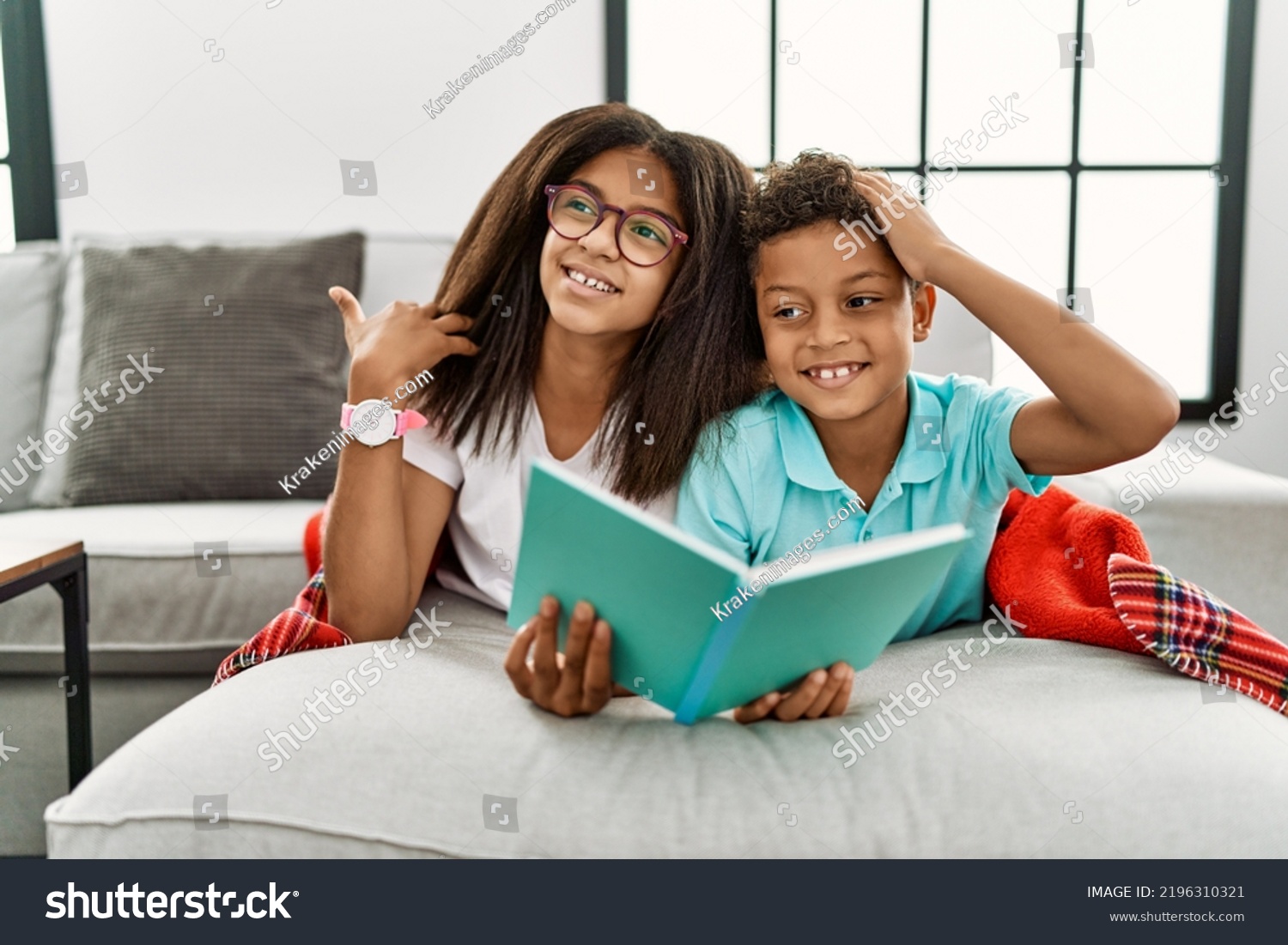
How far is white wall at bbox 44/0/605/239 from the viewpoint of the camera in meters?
2.51

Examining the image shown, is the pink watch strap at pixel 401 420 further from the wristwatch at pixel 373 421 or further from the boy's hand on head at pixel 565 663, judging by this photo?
the boy's hand on head at pixel 565 663

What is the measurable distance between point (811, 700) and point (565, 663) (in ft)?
0.78

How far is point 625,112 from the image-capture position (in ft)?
4.14

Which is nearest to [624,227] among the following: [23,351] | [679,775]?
[679,775]

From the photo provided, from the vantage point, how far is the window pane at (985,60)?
264cm

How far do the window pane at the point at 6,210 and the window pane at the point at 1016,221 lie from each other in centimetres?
242

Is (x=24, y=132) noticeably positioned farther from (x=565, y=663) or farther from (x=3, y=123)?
(x=565, y=663)

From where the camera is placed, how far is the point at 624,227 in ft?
4.00

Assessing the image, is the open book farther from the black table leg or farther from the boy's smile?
the black table leg

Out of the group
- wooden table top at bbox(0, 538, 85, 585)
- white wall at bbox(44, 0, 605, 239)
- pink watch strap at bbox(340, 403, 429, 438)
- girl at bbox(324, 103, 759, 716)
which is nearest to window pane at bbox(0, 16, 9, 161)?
white wall at bbox(44, 0, 605, 239)

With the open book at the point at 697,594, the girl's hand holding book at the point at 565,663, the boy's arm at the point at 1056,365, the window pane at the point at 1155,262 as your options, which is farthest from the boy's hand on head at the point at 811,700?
the window pane at the point at 1155,262

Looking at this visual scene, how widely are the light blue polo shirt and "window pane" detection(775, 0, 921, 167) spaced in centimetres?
157
